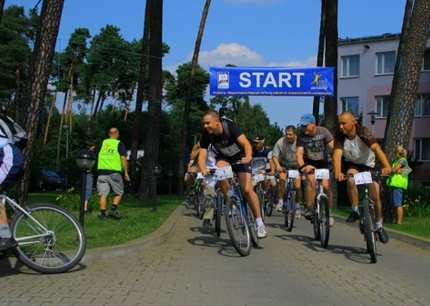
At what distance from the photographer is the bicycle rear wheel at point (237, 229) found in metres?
8.69

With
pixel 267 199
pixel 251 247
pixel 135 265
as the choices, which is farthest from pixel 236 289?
pixel 267 199

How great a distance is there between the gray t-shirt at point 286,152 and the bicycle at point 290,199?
1.61 ft

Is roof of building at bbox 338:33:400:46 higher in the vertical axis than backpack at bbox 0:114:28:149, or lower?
higher

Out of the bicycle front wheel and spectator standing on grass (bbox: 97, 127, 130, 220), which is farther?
spectator standing on grass (bbox: 97, 127, 130, 220)

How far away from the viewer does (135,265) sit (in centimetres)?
791

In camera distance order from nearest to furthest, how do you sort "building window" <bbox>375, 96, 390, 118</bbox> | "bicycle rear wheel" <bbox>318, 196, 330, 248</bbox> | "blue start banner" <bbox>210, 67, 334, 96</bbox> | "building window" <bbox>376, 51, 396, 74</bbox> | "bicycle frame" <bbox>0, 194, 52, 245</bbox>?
"bicycle frame" <bbox>0, 194, 52, 245</bbox>, "bicycle rear wheel" <bbox>318, 196, 330, 248</bbox>, "blue start banner" <bbox>210, 67, 334, 96</bbox>, "building window" <bbox>376, 51, 396, 74</bbox>, "building window" <bbox>375, 96, 390, 118</bbox>

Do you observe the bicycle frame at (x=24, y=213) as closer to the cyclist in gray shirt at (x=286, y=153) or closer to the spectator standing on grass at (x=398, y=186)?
the cyclist in gray shirt at (x=286, y=153)

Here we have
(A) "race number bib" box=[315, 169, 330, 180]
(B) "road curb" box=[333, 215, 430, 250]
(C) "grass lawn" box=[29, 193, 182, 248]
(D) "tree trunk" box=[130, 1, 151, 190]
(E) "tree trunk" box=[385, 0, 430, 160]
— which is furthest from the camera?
(D) "tree trunk" box=[130, 1, 151, 190]

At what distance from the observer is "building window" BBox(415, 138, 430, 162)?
2277 inches

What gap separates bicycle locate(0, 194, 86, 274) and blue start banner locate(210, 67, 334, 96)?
16.4m

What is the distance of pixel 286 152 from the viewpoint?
42.0 ft

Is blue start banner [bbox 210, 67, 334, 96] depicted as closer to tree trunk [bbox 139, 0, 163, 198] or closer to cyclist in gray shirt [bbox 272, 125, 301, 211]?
tree trunk [bbox 139, 0, 163, 198]

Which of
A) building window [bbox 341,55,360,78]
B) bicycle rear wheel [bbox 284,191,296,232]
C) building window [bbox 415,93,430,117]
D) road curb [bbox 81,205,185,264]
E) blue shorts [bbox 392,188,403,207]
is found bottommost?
road curb [bbox 81,205,185,264]

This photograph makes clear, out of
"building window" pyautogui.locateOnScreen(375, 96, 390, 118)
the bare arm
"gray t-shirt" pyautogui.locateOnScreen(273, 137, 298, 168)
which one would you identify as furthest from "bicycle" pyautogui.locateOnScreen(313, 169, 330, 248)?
"building window" pyautogui.locateOnScreen(375, 96, 390, 118)
